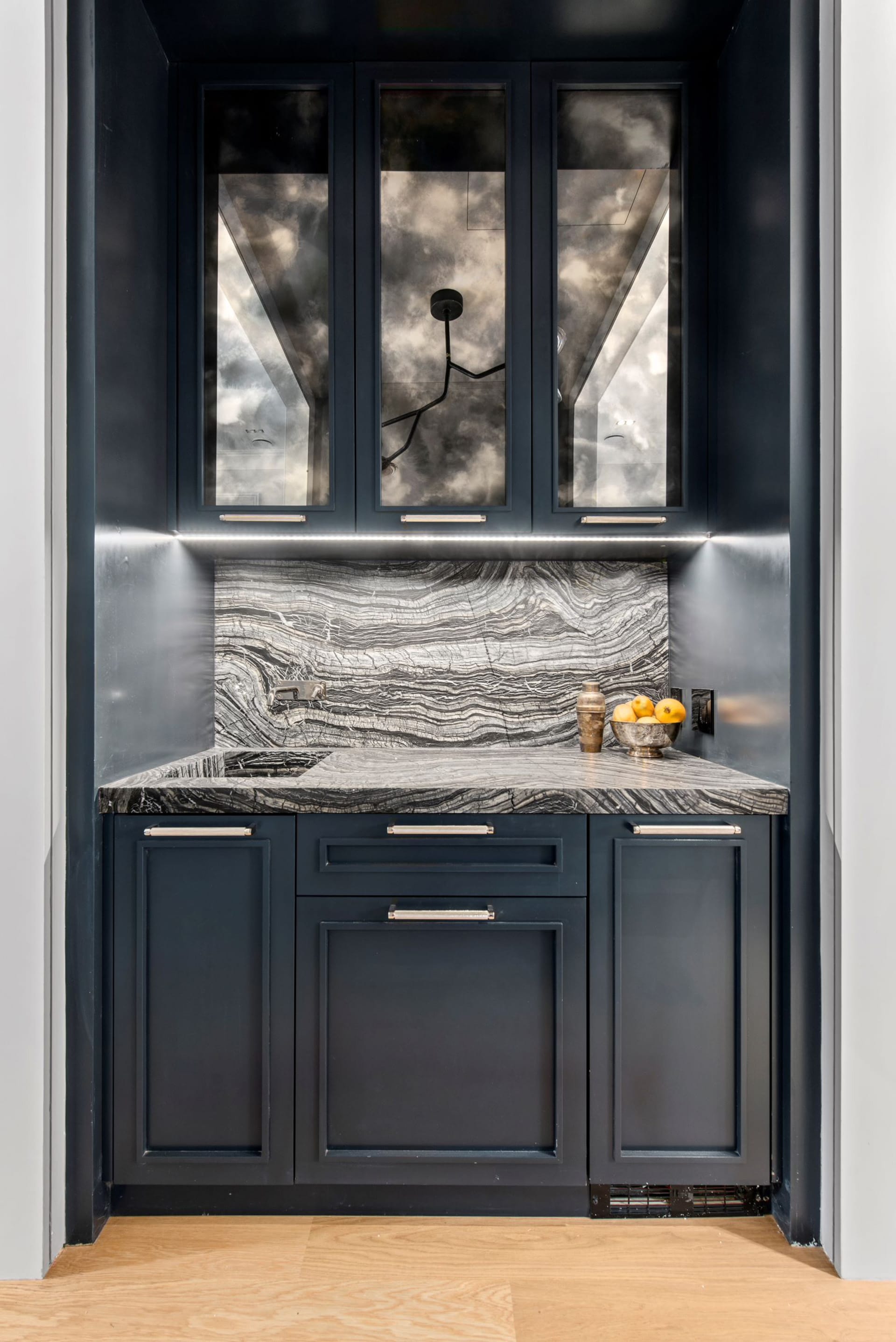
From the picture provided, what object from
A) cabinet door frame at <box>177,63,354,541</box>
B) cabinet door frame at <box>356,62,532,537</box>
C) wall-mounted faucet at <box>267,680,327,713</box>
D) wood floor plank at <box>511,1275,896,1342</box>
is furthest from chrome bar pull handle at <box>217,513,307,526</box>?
wood floor plank at <box>511,1275,896,1342</box>

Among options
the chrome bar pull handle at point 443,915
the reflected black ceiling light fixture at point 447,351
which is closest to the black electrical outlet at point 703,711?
the chrome bar pull handle at point 443,915

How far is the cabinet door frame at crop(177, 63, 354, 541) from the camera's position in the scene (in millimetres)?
1821

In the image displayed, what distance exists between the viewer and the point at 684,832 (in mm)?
1548

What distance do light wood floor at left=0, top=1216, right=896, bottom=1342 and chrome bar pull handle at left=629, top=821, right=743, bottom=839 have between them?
818 mm

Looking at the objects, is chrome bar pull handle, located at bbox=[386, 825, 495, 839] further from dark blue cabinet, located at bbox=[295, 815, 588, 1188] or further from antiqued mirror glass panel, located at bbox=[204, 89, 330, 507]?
antiqued mirror glass panel, located at bbox=[204, 89, 330, 507]

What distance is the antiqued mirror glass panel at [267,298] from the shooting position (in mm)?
1829

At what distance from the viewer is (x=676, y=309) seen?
184cm
